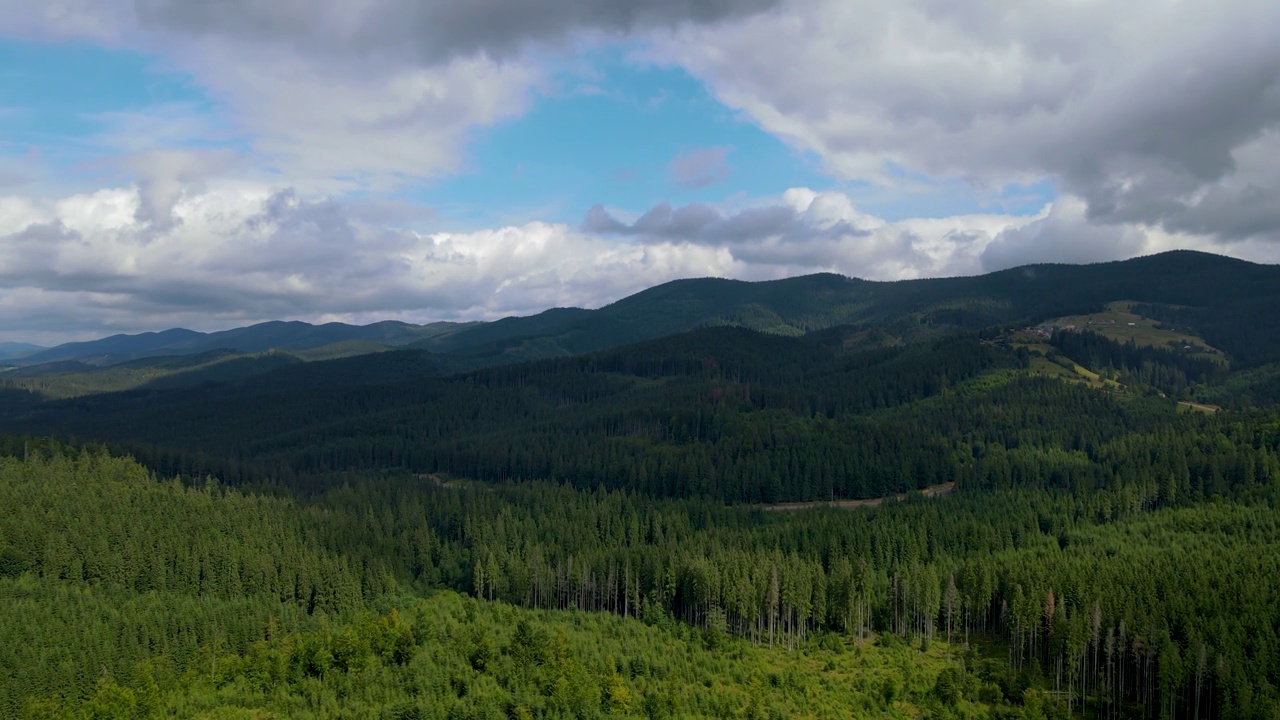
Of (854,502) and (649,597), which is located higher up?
(649,597)

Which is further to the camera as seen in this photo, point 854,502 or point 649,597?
point 854,502

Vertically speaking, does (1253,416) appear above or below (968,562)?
above

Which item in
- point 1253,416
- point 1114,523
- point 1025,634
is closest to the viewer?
point 1025,634

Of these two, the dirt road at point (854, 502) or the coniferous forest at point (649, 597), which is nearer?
the coniferous forest at point (649, 597)

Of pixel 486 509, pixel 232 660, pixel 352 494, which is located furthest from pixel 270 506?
pixel 232 660

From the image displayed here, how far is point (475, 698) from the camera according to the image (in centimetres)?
7038

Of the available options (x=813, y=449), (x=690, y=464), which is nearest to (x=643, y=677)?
(x=690, y=464)

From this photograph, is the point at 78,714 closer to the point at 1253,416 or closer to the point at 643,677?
the point at 643,677

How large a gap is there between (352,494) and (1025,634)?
400ft

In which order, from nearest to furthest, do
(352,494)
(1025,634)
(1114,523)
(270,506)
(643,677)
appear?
(643,677) < (1025,634) < (1114,523) < (270,506) < (352,494)

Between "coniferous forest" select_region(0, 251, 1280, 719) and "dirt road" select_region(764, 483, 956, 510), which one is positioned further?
"dirt road" select_region(764, 483, 956, 510)

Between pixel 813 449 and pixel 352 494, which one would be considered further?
pixel 813 449

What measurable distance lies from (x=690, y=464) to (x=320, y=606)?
97.3m

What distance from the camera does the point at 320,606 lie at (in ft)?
343
